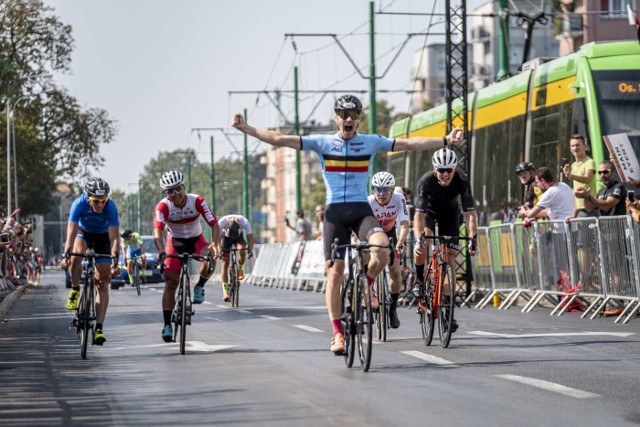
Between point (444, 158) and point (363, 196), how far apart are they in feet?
6.97

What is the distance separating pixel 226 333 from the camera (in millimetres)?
19062

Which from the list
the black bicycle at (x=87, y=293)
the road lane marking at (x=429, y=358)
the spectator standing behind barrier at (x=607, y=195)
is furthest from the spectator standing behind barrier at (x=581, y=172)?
the road lane marking at (x=429, y=358)

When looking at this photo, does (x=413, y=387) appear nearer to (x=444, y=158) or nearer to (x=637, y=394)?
(x=637, y=394)

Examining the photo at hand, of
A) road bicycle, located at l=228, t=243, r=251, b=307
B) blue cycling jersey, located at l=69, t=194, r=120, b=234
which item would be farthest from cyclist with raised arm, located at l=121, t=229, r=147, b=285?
blue cycling jersey, located at l=69, t=194, r=120, b=234

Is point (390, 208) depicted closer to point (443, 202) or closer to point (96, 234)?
point (443, 202)

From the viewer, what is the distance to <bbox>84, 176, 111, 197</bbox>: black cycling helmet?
656 inches

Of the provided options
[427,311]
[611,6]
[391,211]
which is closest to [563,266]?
[391,211]

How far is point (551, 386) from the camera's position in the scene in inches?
437

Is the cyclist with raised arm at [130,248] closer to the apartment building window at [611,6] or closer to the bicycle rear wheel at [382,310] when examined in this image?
the bicycle rear wheel at [382,310]

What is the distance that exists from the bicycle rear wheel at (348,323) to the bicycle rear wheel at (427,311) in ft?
6.93

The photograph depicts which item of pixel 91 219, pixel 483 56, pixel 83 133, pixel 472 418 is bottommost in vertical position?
pixel 472 418

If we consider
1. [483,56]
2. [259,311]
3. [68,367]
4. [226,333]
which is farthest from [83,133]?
[483,56]

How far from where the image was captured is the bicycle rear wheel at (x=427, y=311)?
50.5ft

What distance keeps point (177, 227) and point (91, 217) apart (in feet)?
2.91
